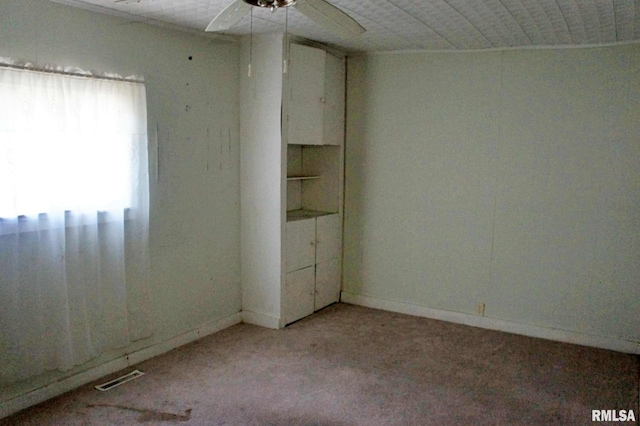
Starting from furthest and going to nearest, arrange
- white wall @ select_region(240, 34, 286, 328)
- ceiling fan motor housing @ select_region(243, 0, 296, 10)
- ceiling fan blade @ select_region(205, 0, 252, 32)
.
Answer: white wall @ select_region(240, 34, 286, 328)
ceiling fan blade @ select_region(205, 0, 252, 32)
ceiling fan motor housing @ select_region(243, 0, 296, 10)

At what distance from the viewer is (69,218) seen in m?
3.10

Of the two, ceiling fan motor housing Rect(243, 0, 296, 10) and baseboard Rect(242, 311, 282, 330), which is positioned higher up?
ceiling fan motor housing Rect(243, 0, 296, 10)

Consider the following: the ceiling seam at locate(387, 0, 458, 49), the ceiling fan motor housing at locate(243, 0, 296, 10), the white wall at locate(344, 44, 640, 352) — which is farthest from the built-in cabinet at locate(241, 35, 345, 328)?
the ceiling fan motor housing at locate(243, 0, 296, 10)

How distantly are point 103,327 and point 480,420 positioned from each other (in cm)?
237

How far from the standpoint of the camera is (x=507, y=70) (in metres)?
4.20

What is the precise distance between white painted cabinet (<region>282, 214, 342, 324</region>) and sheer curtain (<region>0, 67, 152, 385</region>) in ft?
4.12

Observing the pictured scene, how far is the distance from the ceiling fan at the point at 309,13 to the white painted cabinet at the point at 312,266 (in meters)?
2.15

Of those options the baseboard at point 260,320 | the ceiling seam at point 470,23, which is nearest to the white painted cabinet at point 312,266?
the baseboard at point 260,320

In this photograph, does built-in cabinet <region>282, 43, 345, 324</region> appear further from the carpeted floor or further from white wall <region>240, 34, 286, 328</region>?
the carpeted floor

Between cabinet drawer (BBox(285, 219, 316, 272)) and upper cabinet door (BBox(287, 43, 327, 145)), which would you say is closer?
upper cabinet door (BBox(287, 43, 327, 145))

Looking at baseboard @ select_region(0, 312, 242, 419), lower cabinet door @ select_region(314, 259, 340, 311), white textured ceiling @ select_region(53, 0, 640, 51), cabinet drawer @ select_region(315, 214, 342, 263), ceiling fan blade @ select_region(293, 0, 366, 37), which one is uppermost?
white textured ceiling @ select_region(53, 0, 640, 51)

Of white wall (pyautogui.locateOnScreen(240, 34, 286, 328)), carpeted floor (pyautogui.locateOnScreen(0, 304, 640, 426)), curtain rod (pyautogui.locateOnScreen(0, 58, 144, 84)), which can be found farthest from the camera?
white wall (pyautogui.locateOnScreen(240, 34, 286, 328))

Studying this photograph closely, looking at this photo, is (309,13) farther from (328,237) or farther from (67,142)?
(328,237)

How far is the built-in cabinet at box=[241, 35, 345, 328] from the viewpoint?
416 centimetres
